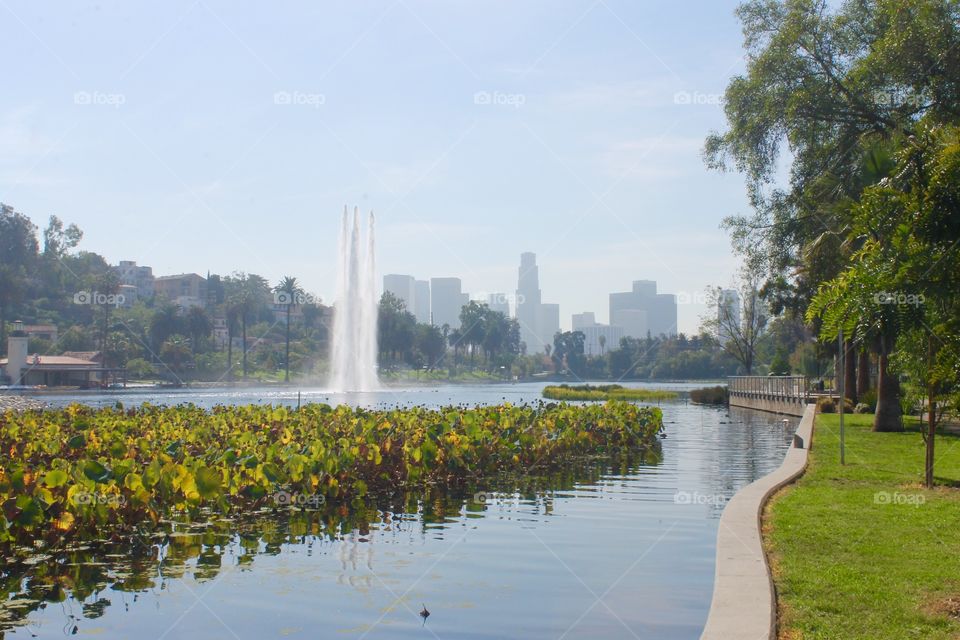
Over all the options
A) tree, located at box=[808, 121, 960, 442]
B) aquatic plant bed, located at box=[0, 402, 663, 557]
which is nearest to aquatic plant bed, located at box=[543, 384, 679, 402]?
aquatic plant bed, located at box=[0, 402, 663, 557]

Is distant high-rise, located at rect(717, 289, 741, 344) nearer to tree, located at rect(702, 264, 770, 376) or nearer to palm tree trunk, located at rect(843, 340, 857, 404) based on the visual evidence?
tree, located at rect(702, 264, 770, 376)

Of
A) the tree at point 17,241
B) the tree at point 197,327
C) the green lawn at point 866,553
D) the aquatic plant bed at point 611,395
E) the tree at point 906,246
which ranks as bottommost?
the aquatic plant bed at point 611,395

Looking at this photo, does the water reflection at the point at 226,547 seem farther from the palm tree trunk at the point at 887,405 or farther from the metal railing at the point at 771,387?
the metal railing at the point at 771,387

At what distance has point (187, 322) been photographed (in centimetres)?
12900

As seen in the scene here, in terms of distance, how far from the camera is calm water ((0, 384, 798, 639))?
8781mm

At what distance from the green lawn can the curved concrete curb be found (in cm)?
18

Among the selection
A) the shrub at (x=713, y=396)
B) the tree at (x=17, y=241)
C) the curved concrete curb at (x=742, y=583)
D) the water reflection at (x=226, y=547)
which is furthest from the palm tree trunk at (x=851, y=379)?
the tree at (x=17, y=241)

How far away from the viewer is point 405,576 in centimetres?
1073

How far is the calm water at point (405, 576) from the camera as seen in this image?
878 centimetres

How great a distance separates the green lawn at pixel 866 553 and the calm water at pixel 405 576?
106 cm

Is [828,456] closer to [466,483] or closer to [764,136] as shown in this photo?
[466,483]

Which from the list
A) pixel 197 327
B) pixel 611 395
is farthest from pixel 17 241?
pixel 611 395

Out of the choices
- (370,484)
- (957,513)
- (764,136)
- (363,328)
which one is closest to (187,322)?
(363,328)

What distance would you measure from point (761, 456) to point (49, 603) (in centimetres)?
2028
